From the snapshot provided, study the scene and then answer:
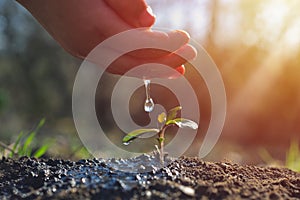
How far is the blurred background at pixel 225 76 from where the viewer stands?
6.71 meters

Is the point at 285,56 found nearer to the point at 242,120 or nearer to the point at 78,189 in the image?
the point at 242,120

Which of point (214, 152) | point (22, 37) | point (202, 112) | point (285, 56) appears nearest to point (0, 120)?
point (22, 37)

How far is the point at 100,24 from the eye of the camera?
1193mm

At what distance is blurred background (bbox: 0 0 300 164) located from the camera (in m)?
6.71

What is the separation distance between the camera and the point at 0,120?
7719 millimetres

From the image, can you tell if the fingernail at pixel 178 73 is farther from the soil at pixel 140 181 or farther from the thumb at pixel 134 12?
the soil at pixel 140 181

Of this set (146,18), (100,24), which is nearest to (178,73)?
(146,18)

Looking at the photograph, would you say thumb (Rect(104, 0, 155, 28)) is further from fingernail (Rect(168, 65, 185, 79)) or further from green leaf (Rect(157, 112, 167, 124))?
green leaf (Rect(157, 112, 167, 124))

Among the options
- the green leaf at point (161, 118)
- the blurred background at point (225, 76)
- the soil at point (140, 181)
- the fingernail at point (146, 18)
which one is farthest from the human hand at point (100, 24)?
the blurred background at point (225, 76)

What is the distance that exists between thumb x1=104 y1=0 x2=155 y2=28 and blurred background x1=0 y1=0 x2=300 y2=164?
15.4ft

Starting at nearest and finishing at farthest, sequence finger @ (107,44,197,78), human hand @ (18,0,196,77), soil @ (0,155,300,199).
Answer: soil @ (0,155,300,199)
human hand @ (18,0,196,77)
finger @ (107,44,197,78)

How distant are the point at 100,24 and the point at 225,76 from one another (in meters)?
6.48

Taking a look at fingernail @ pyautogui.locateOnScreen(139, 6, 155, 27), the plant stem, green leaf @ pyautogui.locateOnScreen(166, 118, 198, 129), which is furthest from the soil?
fingernail @ pyautogui.locateOnScreen(139, 6, 155, 27)

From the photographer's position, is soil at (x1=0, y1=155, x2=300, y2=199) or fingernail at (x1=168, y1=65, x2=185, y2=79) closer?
soil at (x1=0, y1=155, x2=300, y2=199)
